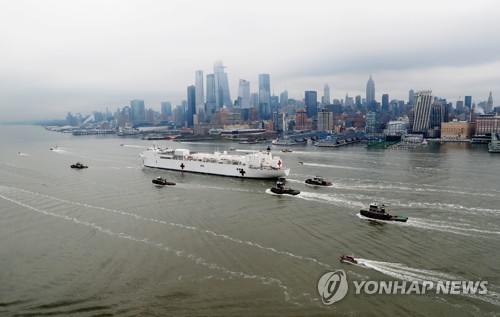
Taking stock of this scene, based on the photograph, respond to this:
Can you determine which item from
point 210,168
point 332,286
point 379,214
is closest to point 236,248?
point 332,286

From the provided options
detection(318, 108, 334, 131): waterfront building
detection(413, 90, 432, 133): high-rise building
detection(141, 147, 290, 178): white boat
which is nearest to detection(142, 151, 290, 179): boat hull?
detection(141, 147, 290, 178): white boat

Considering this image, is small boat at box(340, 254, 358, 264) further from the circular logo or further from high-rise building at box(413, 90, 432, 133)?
high-rise building at box(413, 90, 432, 133)

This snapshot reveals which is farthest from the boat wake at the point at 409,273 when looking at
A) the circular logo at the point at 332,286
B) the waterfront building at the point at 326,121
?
the waterfront building at the point at 326,121

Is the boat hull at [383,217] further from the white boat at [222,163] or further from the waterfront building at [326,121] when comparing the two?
the waterfront building at [326,121]

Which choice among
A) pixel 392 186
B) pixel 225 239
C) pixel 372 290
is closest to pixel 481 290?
pixel 372 290

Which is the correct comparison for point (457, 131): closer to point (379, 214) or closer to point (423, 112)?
point (423, 112)

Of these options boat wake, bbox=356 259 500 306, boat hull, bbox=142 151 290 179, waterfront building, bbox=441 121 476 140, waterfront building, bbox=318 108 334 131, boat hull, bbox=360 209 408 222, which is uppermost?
waterfront building, bbox=318 108 334 131
